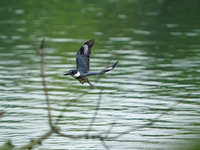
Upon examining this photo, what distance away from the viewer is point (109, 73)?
57.7 feet

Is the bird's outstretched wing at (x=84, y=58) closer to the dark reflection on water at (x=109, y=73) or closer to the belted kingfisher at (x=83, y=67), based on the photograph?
the belted kingfisher at (x=83, y=67)

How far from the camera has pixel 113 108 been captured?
12867 mm

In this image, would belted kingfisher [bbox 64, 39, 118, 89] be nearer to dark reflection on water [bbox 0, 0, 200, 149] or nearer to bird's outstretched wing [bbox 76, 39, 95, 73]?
bird's outstretched wing [bbox 76, 39, 95, 73]

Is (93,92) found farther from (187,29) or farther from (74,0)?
(74,0)

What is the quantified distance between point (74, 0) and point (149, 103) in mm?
24441

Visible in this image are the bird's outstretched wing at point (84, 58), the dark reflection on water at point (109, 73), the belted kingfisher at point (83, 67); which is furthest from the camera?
the dark reflection on water at point (109, 73)

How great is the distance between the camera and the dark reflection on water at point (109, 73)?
11.1m

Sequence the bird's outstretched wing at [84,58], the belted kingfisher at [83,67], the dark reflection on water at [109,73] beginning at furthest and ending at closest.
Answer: the dark reflection on water at [109,73] → the bird's outstretched wing at [84,58] → the belted kingfisher at [83,67]

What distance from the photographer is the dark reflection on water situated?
1114 centimetres

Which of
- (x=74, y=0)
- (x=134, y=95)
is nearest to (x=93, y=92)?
(x=134, y=95)

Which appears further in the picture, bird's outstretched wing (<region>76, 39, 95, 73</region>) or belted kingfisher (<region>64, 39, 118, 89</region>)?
bird's outstretched wing (<region>76, 39, 95, 73</region>)

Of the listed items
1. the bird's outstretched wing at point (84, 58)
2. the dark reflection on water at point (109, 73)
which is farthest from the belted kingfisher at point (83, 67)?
the dark reflection on water at point (109, 73)

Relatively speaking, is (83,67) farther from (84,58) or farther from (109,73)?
(109,73)

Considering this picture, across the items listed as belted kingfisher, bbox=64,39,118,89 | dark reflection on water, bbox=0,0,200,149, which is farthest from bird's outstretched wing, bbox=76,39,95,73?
dark reflection on water, bbox=0,0,200,149
